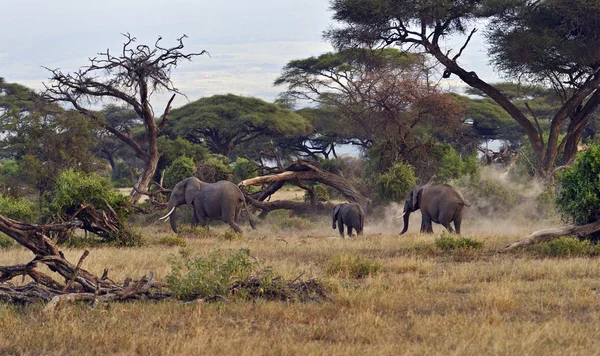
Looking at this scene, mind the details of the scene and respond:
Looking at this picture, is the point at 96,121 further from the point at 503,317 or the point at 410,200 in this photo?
the point at 503,317

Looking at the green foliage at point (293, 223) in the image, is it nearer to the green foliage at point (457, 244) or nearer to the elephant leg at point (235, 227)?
the elephant leg at point (235, 227)

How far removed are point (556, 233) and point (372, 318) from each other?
6.74m

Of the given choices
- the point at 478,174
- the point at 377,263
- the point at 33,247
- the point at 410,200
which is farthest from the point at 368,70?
the point at 33,247

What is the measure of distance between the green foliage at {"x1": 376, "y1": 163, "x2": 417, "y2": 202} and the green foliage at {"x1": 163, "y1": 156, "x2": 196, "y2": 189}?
20.1 feet

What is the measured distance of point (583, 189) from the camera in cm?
1366

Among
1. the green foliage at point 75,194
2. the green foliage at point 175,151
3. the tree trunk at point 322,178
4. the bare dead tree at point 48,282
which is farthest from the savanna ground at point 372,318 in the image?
the green foliage at point 175,151

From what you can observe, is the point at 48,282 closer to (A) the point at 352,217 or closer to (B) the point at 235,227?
(B) the point at 235,227

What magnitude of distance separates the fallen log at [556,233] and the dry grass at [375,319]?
77.6 inches

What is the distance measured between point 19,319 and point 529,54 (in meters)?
21.5

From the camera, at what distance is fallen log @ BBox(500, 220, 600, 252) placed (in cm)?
1309

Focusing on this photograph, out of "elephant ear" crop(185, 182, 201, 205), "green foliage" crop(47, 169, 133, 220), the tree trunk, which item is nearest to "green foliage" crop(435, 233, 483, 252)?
"green foliage" crop(47, 169, 133, 220)

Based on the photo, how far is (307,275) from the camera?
33.1 ft

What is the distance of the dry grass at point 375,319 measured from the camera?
21.6 ft

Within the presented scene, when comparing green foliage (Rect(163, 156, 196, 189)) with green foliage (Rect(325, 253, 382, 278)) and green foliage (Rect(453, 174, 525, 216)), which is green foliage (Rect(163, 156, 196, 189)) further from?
green foliage (Rect(325, 253, 382, 278))
